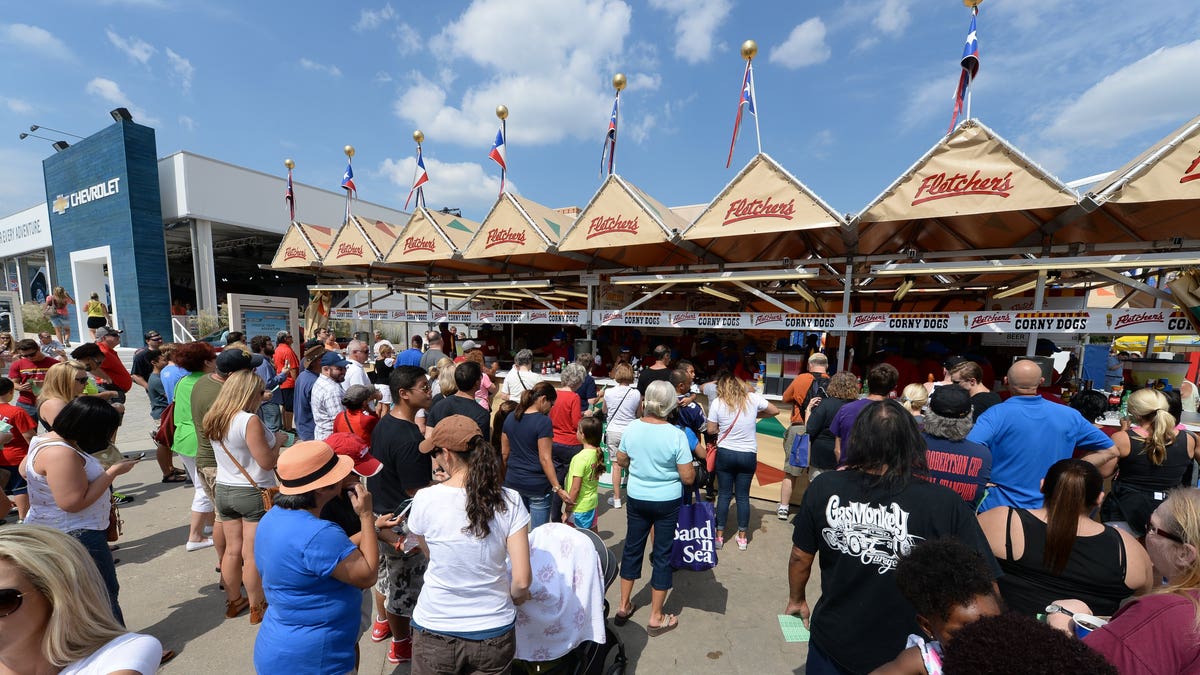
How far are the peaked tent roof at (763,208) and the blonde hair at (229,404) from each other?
450 cm

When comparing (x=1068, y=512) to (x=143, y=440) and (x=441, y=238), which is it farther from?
(x=143, y=440)

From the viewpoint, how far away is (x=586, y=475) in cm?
343

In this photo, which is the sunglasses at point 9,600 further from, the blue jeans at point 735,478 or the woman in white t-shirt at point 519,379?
the blue jeans at point 735,478

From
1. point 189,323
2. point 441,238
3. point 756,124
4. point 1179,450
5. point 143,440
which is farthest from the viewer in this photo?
point 189,323

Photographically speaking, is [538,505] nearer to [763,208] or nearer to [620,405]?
[620,405]

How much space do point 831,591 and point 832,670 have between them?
0.30 metres

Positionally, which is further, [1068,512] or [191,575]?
[191,575]

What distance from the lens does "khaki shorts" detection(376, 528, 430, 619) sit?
8.35 feet

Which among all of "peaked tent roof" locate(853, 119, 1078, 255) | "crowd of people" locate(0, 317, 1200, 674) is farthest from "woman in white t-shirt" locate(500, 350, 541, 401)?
"peaked tent roof" locate(853, 119, 1078, 255)

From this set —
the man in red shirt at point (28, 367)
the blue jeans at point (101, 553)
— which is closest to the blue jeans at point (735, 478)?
the blue jeans at point (101, 553)

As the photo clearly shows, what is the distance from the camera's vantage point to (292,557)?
166 centimetres

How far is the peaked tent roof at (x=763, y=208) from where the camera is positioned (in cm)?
482

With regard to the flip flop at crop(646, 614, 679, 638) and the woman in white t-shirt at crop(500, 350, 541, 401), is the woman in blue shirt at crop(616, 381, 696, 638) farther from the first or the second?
the woman in white t-shirt at crop(500, 350, 541, 401)

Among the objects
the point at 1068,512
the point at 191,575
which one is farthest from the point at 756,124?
the point at 191,575
